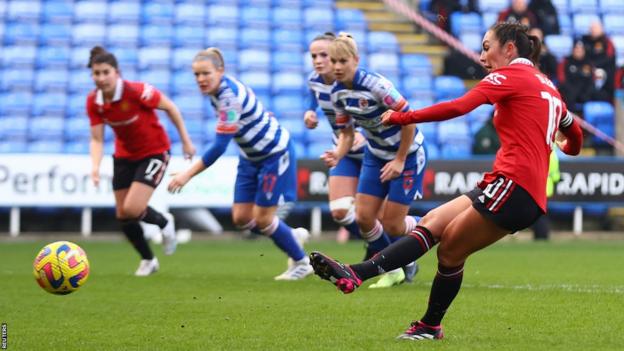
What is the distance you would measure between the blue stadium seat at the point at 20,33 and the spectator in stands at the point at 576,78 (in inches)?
386

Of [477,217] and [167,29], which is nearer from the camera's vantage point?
[477,217]

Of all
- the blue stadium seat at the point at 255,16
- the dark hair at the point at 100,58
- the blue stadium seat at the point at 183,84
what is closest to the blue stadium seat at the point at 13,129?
the blue stadium seat at the point at 183,84

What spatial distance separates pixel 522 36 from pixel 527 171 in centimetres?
78

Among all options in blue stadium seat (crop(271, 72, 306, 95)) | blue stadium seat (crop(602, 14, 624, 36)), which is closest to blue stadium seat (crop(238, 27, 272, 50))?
blue stadium seat (crop(271, 72, 306, 95))

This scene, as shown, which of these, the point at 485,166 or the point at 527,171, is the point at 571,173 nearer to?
the point at 485,166

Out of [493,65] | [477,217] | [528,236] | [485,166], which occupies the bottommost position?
[528,236]

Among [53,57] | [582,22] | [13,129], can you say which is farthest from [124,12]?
[582,22]

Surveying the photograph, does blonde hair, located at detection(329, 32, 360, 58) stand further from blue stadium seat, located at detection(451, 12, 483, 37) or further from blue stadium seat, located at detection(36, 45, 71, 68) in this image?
blue stadium seat, located at detection(451, 12, 483, 37)

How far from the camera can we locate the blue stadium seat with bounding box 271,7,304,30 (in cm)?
2312

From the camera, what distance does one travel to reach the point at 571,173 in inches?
774

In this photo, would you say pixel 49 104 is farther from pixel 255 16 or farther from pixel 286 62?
pixel 255 16

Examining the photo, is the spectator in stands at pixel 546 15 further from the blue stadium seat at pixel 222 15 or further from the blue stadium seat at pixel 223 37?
the blue stadium seat at pixel 222 15

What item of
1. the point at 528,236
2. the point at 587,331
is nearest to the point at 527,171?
the point at 587,331

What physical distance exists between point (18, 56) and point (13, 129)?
2.15 m
